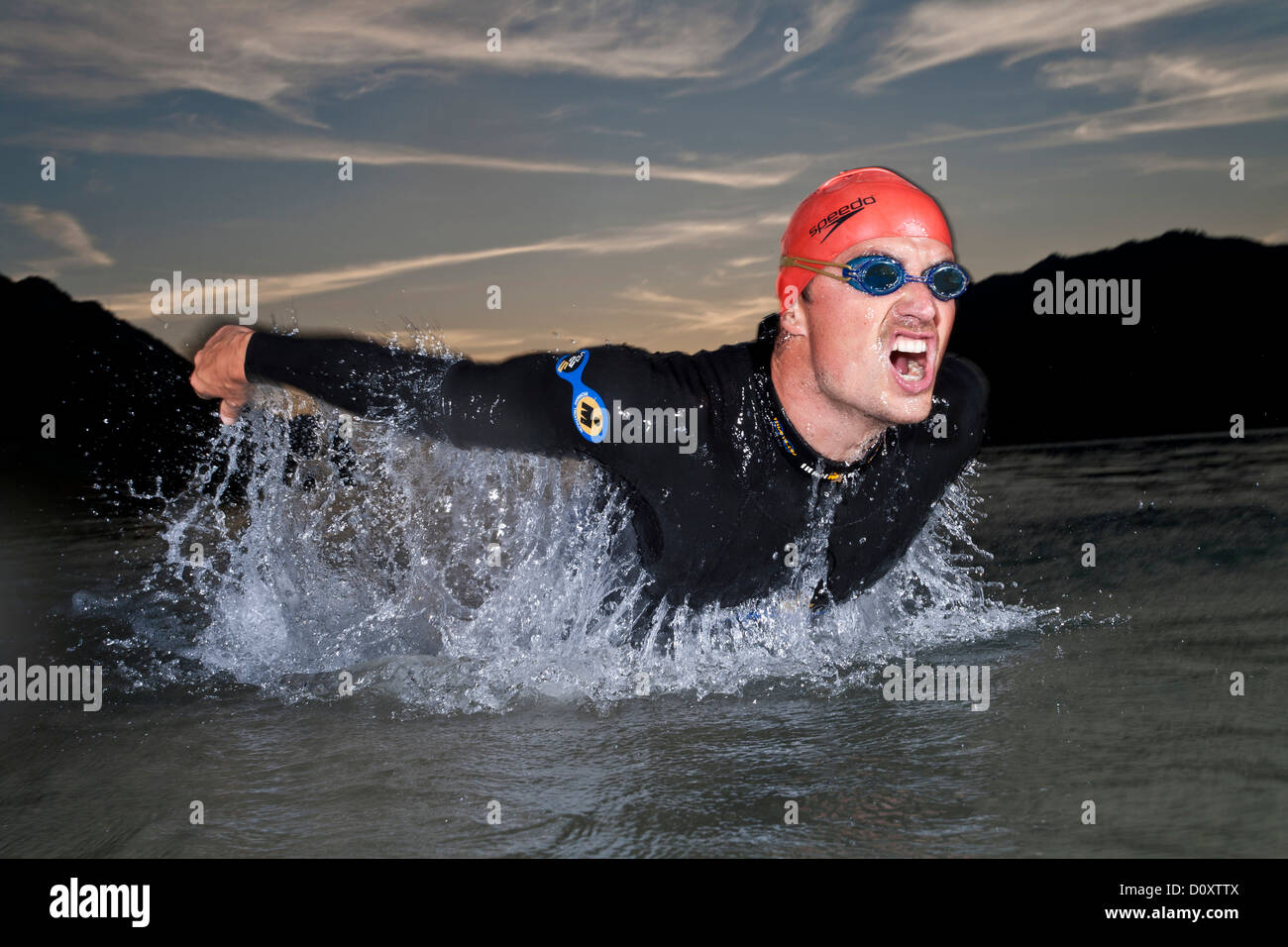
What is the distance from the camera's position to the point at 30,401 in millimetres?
19406

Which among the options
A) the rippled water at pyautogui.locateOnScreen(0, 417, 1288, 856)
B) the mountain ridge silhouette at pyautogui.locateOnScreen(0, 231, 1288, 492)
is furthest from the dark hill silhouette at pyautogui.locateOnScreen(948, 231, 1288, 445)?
the rippled water at pyautogui.locateOnScreen(0, 417, 1288, 856)

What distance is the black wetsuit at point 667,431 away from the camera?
3.95 metres

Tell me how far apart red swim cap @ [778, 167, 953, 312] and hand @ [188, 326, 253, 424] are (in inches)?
79.7

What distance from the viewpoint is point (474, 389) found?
394 cm

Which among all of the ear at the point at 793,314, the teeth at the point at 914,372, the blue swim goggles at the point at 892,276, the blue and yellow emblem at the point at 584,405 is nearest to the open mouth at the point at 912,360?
the teeth at the point at 914,372

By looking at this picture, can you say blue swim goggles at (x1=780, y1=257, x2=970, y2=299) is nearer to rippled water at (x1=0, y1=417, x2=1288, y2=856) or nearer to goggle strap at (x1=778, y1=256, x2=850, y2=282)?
goggle strap at (x1=778, y1=256, x2=850, y2=282)

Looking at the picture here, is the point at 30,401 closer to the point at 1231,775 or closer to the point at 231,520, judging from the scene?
the point at 231,520

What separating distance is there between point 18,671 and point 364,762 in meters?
2.42

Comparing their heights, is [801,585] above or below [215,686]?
above

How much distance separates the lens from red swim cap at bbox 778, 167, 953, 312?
3.76m

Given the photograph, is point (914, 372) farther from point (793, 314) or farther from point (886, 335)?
point (793, 314)

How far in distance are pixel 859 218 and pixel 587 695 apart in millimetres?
1889

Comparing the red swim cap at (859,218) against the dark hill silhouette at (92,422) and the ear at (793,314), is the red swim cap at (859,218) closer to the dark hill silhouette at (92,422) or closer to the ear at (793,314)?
the ear at (793,314)
